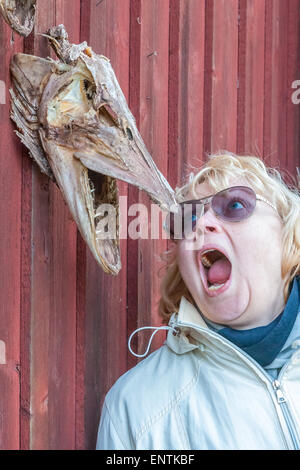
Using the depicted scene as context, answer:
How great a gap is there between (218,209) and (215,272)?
176 millimetres

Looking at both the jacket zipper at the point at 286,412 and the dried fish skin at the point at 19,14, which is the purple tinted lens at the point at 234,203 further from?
the dried fish skin at the point at 19,14

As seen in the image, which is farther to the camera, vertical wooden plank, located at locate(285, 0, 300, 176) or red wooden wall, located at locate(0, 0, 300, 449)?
vertical wooden plank, located at locate(285, 0, 300, 176)

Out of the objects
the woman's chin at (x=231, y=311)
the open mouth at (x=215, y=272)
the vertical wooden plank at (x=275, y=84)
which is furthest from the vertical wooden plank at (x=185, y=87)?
the woman's chin at (x=231, y=311)

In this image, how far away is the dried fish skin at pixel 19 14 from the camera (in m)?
1.48

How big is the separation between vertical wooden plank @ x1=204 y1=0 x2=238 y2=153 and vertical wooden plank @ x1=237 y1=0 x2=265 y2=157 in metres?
0.04

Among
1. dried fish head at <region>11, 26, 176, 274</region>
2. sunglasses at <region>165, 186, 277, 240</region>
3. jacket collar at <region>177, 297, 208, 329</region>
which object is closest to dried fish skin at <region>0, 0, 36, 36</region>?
dried fish head at <region>11, 26, 176, 274</region>

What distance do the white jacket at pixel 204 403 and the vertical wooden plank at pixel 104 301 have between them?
0.75 ft

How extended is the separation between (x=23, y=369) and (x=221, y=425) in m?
0.56

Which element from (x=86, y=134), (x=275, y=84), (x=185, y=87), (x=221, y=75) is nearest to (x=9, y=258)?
(x=86, y=134)

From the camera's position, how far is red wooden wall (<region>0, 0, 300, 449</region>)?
166 cm

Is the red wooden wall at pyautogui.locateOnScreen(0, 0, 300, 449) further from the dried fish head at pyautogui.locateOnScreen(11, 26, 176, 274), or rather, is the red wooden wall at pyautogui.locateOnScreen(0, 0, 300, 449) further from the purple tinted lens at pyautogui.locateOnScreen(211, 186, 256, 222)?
the purple tinted lens at pyautogui.locateOnScreen(211, 186, 256, 222)

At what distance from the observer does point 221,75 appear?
2.78 metres

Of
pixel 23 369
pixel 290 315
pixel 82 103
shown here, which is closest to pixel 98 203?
pixel 82 103
